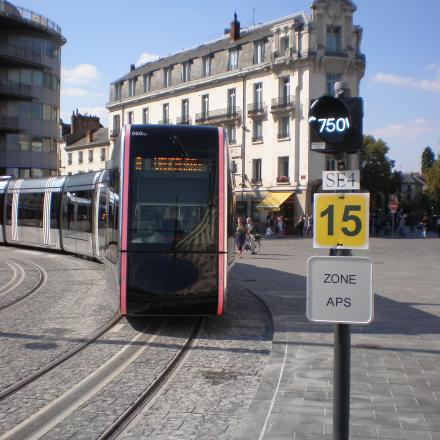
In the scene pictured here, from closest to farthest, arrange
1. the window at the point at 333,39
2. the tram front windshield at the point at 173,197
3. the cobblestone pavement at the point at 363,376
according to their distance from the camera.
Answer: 1. the cobblestone pavement at the point at 363,376
2. the tram front windshield at the point at 173,197
3. the window at the point at 333,39

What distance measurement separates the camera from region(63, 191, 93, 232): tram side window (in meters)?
20.1

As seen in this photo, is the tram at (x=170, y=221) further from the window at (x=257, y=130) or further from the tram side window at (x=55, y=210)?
the window at (x=257, y=130)

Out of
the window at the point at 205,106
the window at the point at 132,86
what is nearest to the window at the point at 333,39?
the window at the point at 205,106

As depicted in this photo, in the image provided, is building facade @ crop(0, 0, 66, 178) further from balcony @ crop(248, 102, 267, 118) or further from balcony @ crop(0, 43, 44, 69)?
balcony @ crop(248, 102, 267, 118)

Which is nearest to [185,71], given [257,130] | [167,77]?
[167,77]

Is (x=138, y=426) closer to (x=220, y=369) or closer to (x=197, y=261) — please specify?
(x=220, y=369)

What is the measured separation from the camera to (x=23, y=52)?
5072 cm

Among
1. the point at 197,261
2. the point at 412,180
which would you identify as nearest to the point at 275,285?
the point at 197,261

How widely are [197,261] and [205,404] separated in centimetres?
348

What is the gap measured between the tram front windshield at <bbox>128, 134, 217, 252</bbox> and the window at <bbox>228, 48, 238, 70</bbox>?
149 feet

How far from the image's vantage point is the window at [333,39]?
4853cm

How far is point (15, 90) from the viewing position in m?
51.1

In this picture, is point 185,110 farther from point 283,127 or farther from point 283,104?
point 283,104

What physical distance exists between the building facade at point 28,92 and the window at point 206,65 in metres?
12.1
